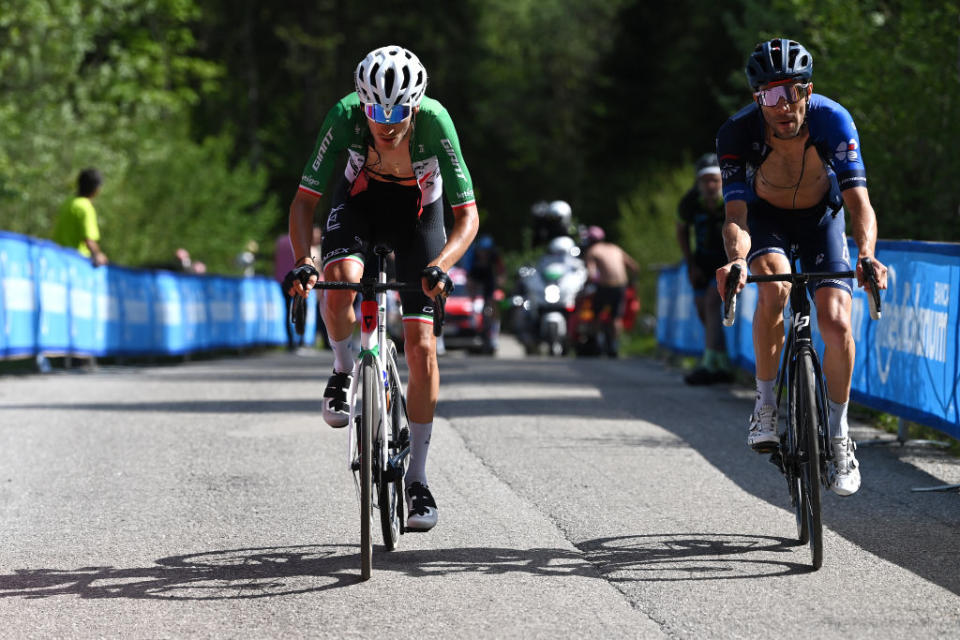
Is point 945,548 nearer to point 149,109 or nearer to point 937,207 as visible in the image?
point 937,207

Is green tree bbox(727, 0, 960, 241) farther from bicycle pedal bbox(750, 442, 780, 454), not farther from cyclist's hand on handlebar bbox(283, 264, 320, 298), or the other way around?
cyclist's hand on handlebar bbox(283, 264, 320, 298)

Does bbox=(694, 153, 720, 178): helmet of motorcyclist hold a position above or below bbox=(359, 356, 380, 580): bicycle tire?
above

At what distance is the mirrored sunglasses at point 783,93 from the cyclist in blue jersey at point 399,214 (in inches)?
51.9

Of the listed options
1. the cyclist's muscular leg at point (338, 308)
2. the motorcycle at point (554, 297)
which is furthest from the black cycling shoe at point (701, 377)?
the motorcycle at point (554, 297)

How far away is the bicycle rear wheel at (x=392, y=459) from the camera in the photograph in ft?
21.3

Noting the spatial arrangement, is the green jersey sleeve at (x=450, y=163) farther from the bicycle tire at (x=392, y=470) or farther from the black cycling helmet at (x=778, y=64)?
the black cycling helmet at (x=778, y=64)

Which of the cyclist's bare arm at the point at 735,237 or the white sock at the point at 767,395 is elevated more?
the cyclist's bare arm at the point at 735,237

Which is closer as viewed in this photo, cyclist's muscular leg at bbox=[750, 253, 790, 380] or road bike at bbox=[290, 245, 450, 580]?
road bike at bbox=[290, 245, 450, 580]

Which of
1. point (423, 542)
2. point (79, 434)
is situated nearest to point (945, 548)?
point (423, 542)

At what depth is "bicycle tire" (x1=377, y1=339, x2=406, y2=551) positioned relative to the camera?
6469 mm

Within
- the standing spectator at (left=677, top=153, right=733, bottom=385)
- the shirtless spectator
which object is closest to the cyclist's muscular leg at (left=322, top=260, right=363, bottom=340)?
the standing spectator at (left=677, top=153, right=733, bottom=385)

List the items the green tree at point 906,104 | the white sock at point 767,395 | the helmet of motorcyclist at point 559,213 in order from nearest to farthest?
the white sock at point 767,395, the green tree at point 906,104, the helmet of motorcyclist at point 559,213

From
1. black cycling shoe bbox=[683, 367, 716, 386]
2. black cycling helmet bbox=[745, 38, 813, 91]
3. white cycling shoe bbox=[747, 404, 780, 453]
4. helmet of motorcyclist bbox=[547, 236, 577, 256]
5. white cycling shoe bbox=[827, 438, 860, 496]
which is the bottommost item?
black cycling shoe bbox=[683, 367, 716, 386]

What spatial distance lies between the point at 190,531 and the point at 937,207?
974cm
